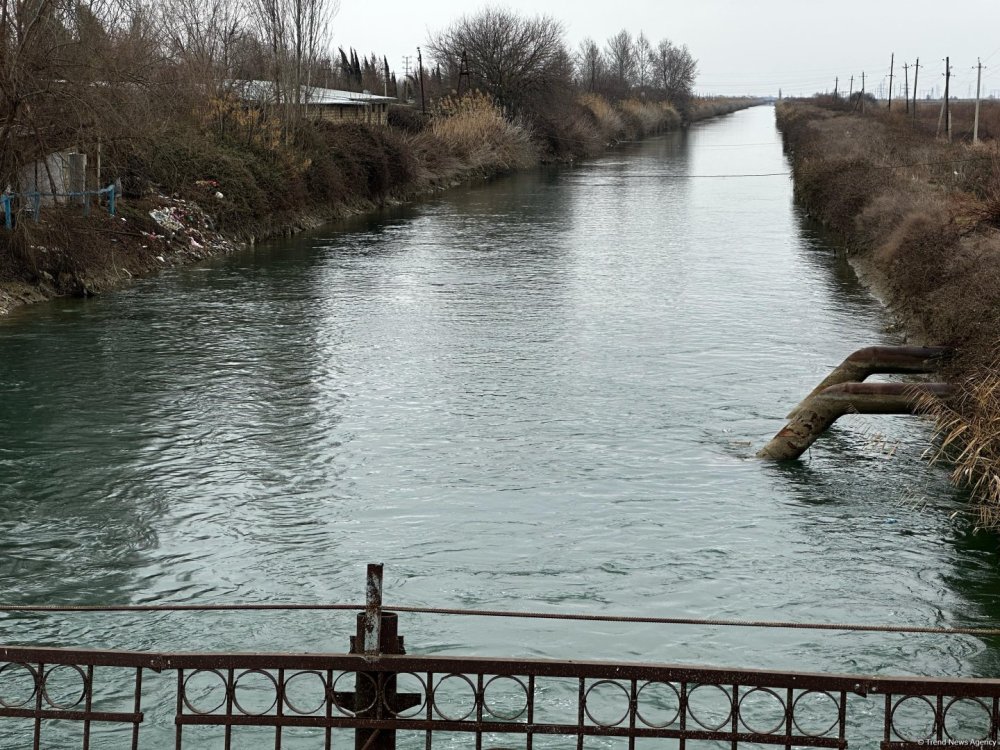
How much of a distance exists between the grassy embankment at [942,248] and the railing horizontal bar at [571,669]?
6708mm

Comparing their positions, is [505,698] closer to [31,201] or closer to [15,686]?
[15,686]

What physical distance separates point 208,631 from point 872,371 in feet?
30.5

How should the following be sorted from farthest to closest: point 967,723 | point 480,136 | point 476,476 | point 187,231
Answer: point 480,136
point 187,231
point 476,476
point 967,723

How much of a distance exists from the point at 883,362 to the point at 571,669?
11.7m

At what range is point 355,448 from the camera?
45.1ft

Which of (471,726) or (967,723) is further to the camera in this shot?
(967,723)

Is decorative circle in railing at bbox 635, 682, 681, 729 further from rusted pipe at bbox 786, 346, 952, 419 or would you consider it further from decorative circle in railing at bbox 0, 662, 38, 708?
rusted pipe at bbox 786, 346, 952, 419

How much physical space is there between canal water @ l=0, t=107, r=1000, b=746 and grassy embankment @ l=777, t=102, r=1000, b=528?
2.70 ft

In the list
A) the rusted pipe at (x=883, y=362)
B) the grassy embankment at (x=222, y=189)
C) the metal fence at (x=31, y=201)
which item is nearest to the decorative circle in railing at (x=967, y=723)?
the rusted pipe at (x=883, y=362)

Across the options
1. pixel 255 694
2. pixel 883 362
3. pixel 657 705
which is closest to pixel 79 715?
pixel 255 694

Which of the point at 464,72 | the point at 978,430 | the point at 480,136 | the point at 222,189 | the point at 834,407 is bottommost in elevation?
the point at 834,407

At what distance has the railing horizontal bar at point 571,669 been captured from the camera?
13.7 feet

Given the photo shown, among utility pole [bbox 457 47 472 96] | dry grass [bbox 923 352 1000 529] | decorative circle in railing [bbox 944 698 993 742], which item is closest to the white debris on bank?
dry grass [bbox 923 352 1000 529]

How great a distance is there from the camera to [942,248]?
778 inches
